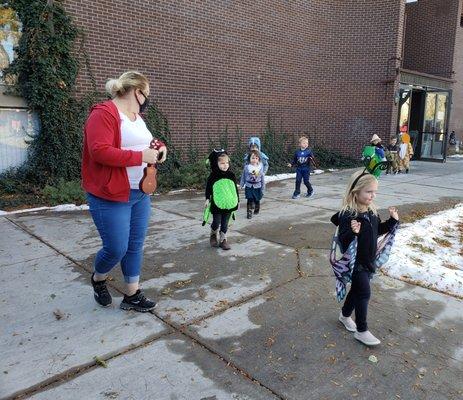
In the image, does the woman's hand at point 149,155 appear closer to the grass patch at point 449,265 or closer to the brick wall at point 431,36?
the grass patch at point 449,265

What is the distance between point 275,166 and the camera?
12.8m

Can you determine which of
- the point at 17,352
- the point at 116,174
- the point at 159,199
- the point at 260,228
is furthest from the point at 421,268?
the point at 159,199

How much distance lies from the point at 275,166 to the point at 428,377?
33.8 feet

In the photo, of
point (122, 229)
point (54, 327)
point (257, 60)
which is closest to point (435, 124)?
point (257, 60)

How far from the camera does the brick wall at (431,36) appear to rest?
18.9 meters

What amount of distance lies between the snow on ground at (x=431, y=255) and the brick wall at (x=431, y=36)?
1532 centimetres

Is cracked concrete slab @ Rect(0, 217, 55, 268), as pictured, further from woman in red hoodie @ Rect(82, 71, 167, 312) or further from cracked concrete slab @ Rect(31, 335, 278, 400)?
cracked concrete slab @ Rect(31, 335, 278, 400)

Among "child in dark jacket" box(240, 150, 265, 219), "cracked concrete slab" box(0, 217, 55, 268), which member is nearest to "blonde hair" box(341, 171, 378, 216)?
"cracked concrete slab" box(0, 217, 55, 268)

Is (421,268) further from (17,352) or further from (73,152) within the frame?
(73,152)

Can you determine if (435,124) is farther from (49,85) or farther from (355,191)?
(355,191)

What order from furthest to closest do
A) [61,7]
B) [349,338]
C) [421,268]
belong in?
[61,7] → [421,268] → [349,338]

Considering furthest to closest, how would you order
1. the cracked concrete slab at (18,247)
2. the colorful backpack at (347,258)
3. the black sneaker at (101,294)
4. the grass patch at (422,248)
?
the grass patch at (422,248) → the cracked concrete slab at (18,247) → the black sneaker at (101,294) → the colorful backpack at (347,258)

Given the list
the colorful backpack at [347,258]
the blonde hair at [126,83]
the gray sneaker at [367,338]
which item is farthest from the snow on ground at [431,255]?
the blonde hair at [126,83]

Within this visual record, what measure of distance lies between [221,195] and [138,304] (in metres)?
1.93
